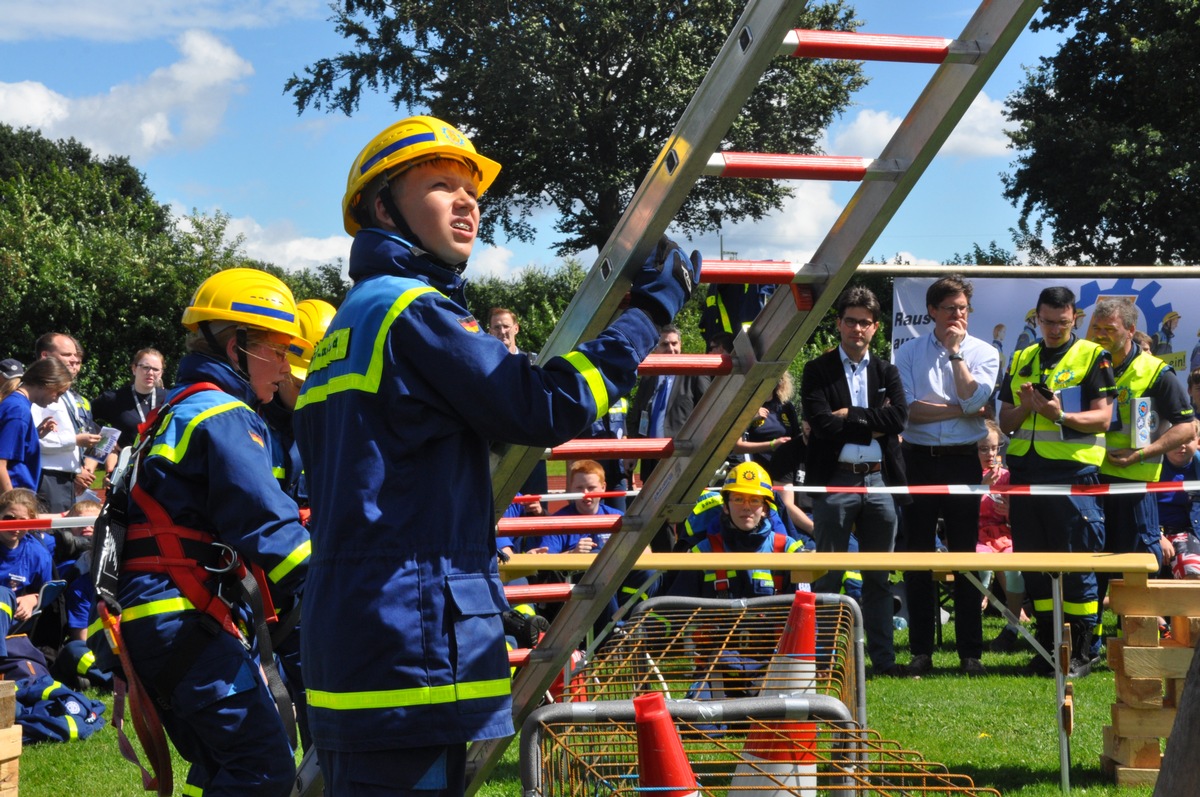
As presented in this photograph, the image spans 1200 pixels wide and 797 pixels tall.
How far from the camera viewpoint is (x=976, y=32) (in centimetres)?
271

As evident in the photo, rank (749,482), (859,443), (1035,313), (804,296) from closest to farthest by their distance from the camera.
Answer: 1. (804,296)
2. (749,482)
3. (859,443)
4. (1035,313)

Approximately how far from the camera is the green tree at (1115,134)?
32.2 metres

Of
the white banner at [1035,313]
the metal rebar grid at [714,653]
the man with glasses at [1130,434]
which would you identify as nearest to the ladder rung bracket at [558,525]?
the metal rebar grid at [714,653]

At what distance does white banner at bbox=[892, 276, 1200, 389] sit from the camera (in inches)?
411

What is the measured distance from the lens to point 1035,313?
1055 cm

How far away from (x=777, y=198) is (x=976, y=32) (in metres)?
39.4

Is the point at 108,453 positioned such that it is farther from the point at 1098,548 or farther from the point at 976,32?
the point at 976,32

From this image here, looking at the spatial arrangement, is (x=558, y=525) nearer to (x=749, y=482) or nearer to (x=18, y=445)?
(x=749, y=482)

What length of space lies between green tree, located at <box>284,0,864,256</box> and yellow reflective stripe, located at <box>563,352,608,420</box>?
34.4 m

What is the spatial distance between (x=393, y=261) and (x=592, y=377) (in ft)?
1.66

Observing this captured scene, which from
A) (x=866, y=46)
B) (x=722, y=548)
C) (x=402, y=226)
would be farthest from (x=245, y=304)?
(x=722, y=548)

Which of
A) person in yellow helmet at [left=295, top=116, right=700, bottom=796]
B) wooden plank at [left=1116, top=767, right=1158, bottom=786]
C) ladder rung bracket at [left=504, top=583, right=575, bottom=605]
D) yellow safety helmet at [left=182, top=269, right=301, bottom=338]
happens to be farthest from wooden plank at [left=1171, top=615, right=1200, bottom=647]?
yellow safety helmet at [left=182, top=269, right=301, bottom=338]

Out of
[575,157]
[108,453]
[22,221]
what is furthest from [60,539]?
[575,157]

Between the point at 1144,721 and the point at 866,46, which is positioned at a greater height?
the point at 866,46
